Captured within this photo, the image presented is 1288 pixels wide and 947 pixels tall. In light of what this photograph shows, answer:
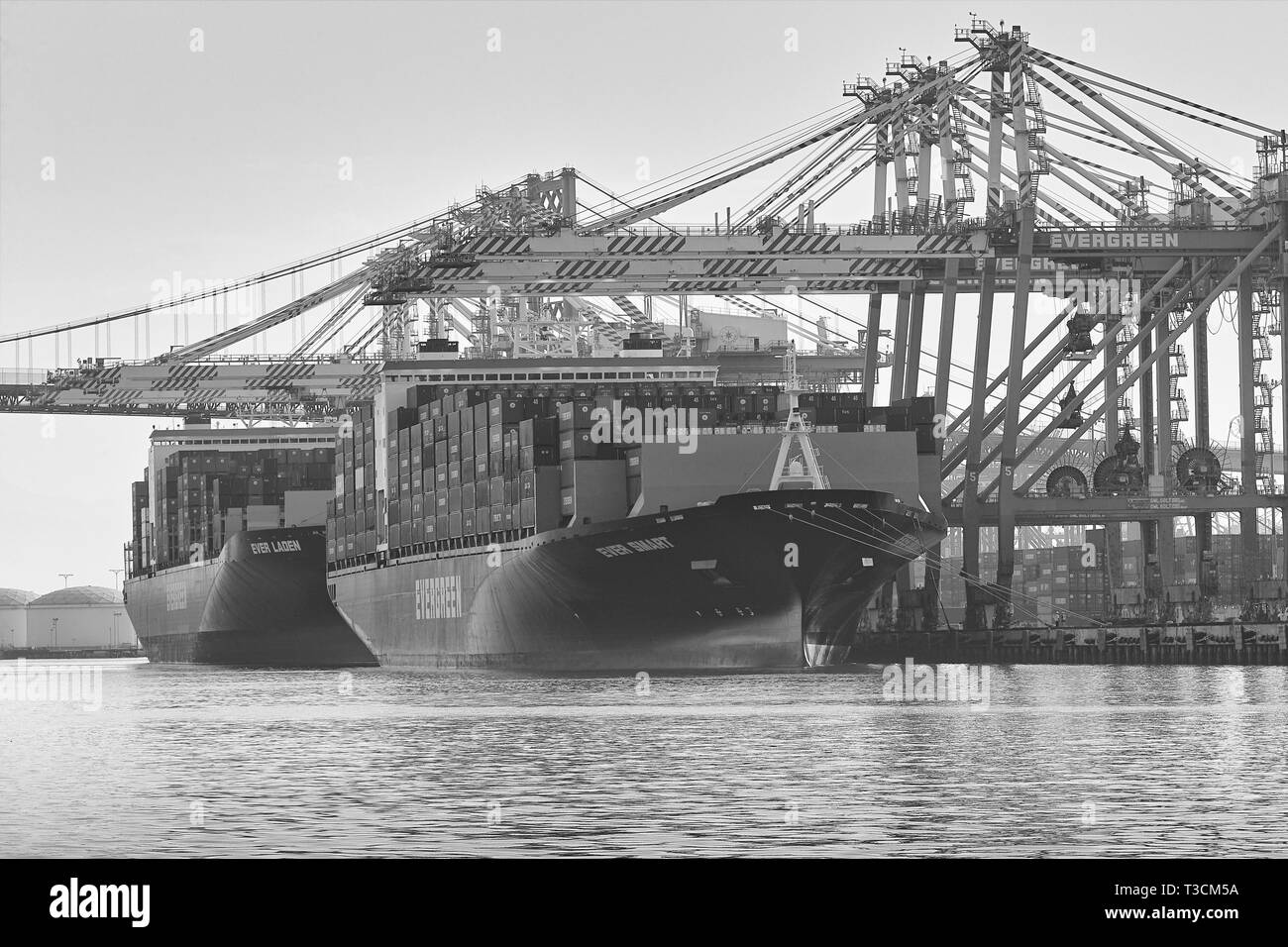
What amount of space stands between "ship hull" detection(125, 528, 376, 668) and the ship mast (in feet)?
107

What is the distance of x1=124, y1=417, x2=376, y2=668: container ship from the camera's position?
85688 millimetres

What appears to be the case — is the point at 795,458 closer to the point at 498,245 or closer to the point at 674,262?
the point at 674,262

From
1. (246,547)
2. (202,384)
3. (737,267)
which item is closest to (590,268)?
(737,267)

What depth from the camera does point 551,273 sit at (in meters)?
60.5

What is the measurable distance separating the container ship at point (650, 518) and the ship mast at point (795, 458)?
10 cm

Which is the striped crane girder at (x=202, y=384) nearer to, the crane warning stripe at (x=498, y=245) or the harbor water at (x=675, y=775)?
the crane warning stripe at (x=498, y=245)

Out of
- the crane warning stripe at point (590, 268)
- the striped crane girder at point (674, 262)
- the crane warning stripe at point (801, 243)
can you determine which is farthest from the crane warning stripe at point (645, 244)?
the crane warning stripe at point (801, 243)

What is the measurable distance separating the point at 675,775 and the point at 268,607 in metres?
62.8

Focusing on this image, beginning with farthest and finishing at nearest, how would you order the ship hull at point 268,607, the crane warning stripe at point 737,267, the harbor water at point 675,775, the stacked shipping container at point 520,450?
the ship hull at point 268,607 < the crane warning stripe at point 737,267 < the stacked shipping container at point 520,450 < the harbor water at point 675,775

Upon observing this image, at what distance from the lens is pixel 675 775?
2736cm

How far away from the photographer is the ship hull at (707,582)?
168 feet
